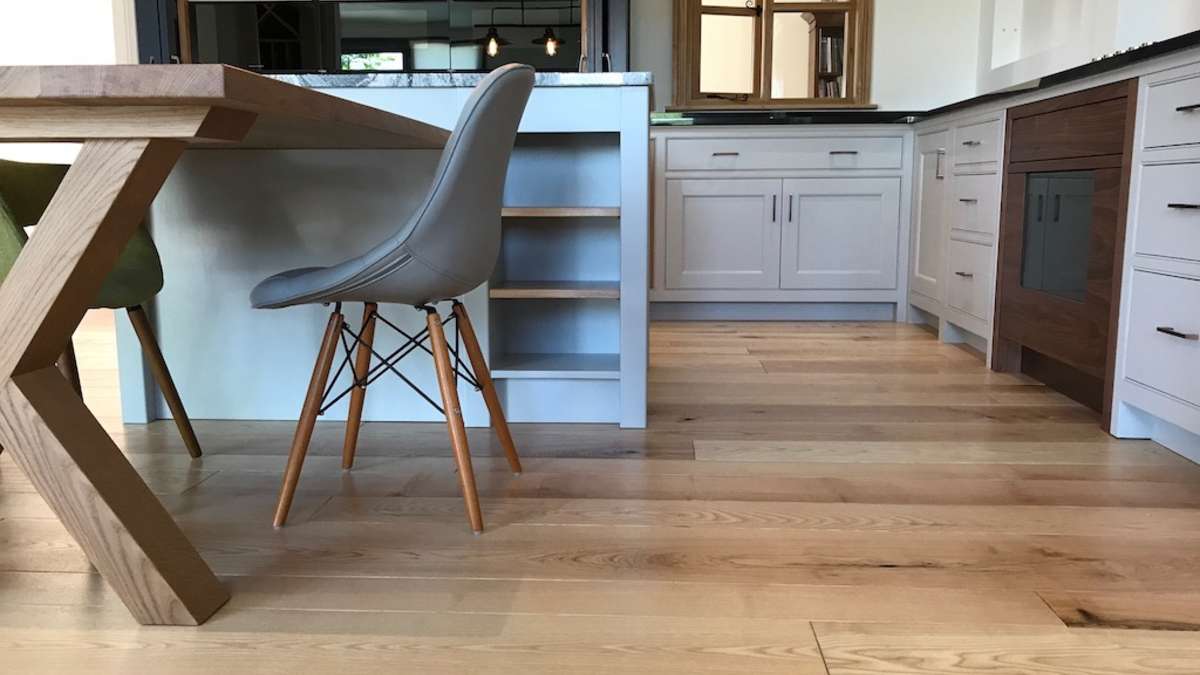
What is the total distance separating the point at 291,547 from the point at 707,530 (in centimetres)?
69

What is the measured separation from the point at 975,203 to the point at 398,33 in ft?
9.41

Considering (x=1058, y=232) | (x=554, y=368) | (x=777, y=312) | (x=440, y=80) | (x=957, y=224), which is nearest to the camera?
(x=440, y=80)

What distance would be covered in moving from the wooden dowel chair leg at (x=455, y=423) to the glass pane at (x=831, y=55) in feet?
11.5

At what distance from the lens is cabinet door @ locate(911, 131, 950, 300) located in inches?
145

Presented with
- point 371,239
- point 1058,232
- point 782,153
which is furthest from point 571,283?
point 782,153

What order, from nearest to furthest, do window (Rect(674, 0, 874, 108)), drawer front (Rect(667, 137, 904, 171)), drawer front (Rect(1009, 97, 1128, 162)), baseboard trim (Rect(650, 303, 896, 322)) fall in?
drawer front (Rect(1009, 97, 1128, 162))
drawer front (Rect(667, 137, 904, 171))
baseboard trim (Rect(650, 303, 896, 322))
window (Rect(674, 0, 874, 108))

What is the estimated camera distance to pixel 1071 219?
2557 mm

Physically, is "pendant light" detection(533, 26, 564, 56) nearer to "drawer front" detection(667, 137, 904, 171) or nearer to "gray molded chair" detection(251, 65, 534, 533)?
"drawer front" detection(667, 137, 904, 171)

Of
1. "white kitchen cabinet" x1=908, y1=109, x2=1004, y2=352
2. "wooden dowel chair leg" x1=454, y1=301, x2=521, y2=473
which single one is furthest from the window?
"wooden dowel chair leg" x1=454, y1=301, x2=521, y2=473

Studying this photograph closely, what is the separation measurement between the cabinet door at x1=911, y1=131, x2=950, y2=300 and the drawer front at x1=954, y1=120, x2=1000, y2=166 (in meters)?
0.13

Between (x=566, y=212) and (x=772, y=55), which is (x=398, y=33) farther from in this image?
(x=566, y=212)

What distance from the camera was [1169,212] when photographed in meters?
2.05

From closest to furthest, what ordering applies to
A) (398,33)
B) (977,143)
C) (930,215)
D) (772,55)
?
(977,143), (930,215), (772,55), (398,33)

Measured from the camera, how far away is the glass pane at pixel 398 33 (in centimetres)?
464
